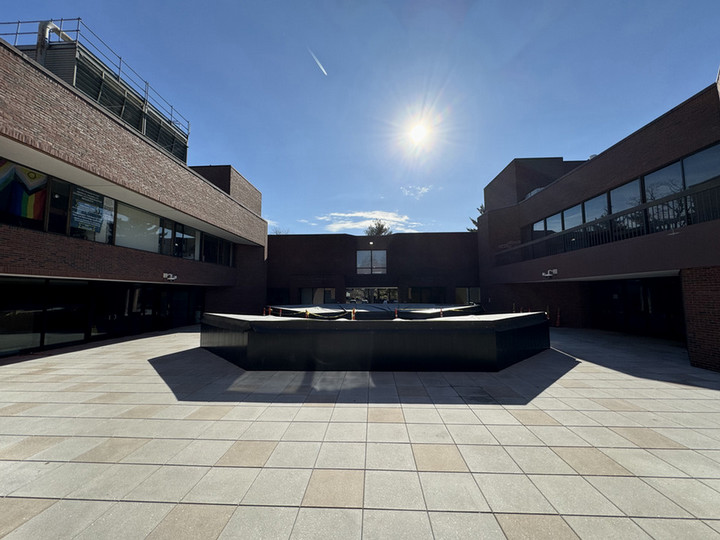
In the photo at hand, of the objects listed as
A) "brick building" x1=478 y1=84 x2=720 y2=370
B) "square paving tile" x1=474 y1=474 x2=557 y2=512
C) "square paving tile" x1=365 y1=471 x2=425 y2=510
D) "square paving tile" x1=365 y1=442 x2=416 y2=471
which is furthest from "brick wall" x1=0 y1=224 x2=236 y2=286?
"brick building" x1=478 y1=84 x2=720 y2=370

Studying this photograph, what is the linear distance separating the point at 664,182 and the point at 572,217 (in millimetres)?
4940

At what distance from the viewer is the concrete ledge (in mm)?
7781

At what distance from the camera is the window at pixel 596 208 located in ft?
41.6

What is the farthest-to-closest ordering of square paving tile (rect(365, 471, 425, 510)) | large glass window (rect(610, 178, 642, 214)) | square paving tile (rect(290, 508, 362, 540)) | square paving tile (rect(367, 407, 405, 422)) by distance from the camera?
large glass window (rect(610, 178, 642, 214)), square paving tile (rect(367, 407, 405, 422)), square paving tile (rect(365, 471, 425, 510)), square paving tile (rect(290, 508, 362, 540))

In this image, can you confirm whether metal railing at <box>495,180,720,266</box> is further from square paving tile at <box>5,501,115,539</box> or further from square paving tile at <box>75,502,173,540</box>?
square paving tile at <box>5,501,115,539</box>

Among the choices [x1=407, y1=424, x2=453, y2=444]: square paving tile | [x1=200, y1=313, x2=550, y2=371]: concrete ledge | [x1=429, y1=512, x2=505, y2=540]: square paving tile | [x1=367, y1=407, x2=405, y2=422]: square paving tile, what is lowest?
[x1=367, y1=407, x2=405, y2=422]: square paving tile

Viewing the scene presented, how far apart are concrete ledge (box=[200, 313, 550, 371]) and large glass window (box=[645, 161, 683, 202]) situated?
7941mm

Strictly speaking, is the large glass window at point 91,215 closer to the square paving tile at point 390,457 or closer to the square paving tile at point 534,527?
the square paving tile at point 390,457

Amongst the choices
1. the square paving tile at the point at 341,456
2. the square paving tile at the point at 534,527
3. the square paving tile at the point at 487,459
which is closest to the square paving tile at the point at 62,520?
the square paving tile at the point at 341,456

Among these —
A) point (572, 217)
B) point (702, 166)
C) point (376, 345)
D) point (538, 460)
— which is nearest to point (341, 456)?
point (538, 460)

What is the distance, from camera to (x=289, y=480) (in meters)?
3.36

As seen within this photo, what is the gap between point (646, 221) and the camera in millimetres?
10109

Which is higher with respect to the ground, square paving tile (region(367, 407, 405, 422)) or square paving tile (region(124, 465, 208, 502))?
square paving tile (region(124, 465, 208, 502))

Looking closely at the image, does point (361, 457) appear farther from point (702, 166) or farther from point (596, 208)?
point (596, 208)
